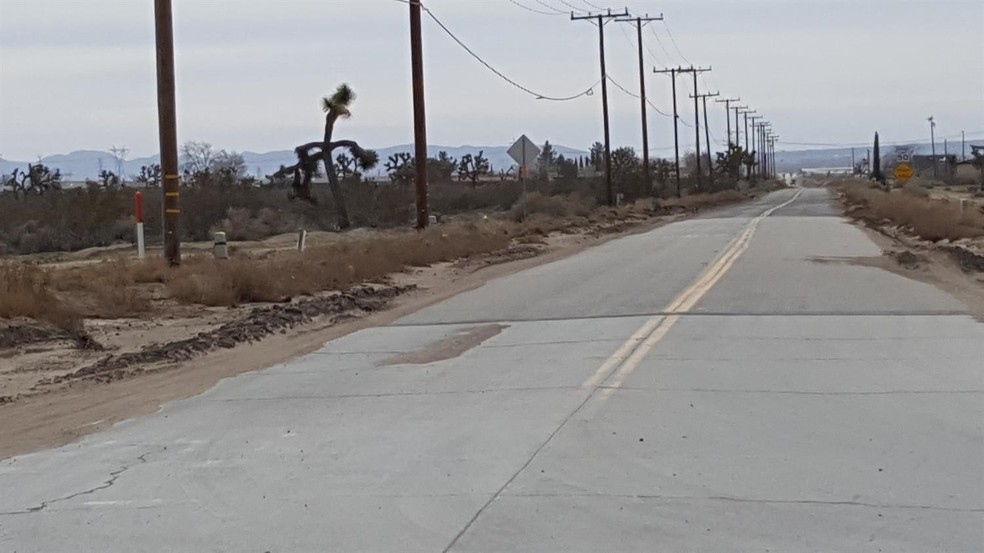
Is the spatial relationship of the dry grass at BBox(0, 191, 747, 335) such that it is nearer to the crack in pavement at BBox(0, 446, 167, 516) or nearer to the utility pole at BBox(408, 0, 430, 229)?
the utility pole at BBox(408, 0, 430, 229)

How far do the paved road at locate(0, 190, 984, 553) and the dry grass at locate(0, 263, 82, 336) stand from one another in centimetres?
372

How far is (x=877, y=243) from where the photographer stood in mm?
34156

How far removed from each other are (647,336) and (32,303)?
7.97 metres

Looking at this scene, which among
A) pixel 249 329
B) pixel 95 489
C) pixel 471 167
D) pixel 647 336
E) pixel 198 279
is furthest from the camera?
pixel 471 167

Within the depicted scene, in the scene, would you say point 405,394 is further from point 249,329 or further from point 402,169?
point 402,169

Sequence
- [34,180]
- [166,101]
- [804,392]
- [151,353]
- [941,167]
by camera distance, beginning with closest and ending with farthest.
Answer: [804,392]
[151,353]
[166,101]
[34,180]
[941,167]

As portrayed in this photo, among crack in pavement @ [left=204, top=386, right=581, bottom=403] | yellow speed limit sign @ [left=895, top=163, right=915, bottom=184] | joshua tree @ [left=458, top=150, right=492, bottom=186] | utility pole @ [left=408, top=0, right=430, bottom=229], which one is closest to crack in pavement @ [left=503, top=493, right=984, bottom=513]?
crack in pavement @ [left=204, top=386, right=581, bottom=403]

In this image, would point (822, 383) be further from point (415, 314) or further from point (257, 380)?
point (415, 314)

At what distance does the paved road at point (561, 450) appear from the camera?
22.9ft

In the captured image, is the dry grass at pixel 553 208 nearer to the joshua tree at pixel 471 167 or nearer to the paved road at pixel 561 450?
the paved road at pixel 561 450

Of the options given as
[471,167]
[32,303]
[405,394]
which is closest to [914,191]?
[471,167]

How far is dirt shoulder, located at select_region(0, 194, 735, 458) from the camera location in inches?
446

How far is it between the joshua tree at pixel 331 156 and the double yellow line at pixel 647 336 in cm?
3078

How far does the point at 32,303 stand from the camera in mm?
16172
